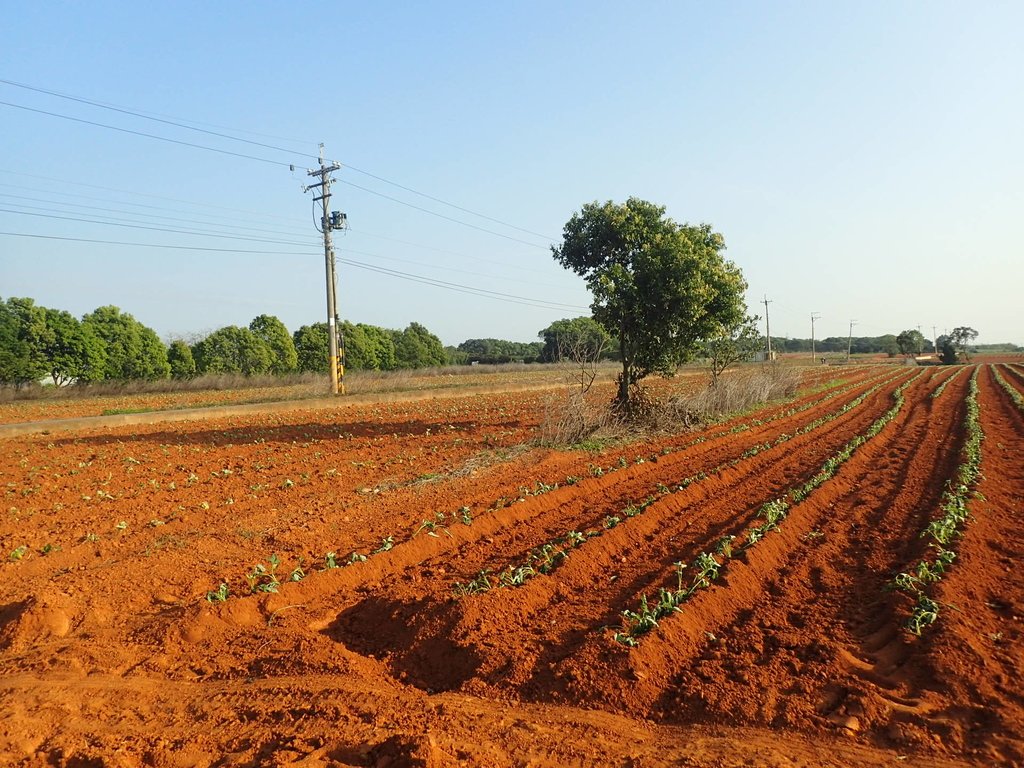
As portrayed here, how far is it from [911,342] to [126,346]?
109829 mm

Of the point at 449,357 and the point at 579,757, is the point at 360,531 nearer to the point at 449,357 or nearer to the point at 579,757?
the point at 579,757

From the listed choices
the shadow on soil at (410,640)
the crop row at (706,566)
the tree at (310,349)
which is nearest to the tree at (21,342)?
the tree at (310,349)

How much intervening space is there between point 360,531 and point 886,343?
6202 inches

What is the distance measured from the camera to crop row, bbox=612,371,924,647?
513 cm

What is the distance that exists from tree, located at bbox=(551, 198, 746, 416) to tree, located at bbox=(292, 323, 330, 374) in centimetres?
4120

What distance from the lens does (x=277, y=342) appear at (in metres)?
53.4

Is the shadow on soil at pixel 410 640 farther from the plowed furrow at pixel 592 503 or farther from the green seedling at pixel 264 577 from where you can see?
the plowed furrow at pixel 592 503

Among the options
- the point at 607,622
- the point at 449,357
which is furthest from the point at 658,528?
the point at 449,357

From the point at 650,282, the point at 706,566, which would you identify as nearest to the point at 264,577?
the point at 706,566

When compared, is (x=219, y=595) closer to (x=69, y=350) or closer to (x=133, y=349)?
(x=69, y=350)

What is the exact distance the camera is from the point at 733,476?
11.5m

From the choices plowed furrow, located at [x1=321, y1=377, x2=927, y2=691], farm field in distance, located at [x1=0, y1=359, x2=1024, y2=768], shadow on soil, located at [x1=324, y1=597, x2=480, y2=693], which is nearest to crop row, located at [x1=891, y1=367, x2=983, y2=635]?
farm field in distance, located at [x1=0, y1=359, x2=1024, y2=768]

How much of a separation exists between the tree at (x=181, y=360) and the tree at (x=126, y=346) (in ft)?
4.94

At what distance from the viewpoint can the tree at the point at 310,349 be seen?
56.4 meters
